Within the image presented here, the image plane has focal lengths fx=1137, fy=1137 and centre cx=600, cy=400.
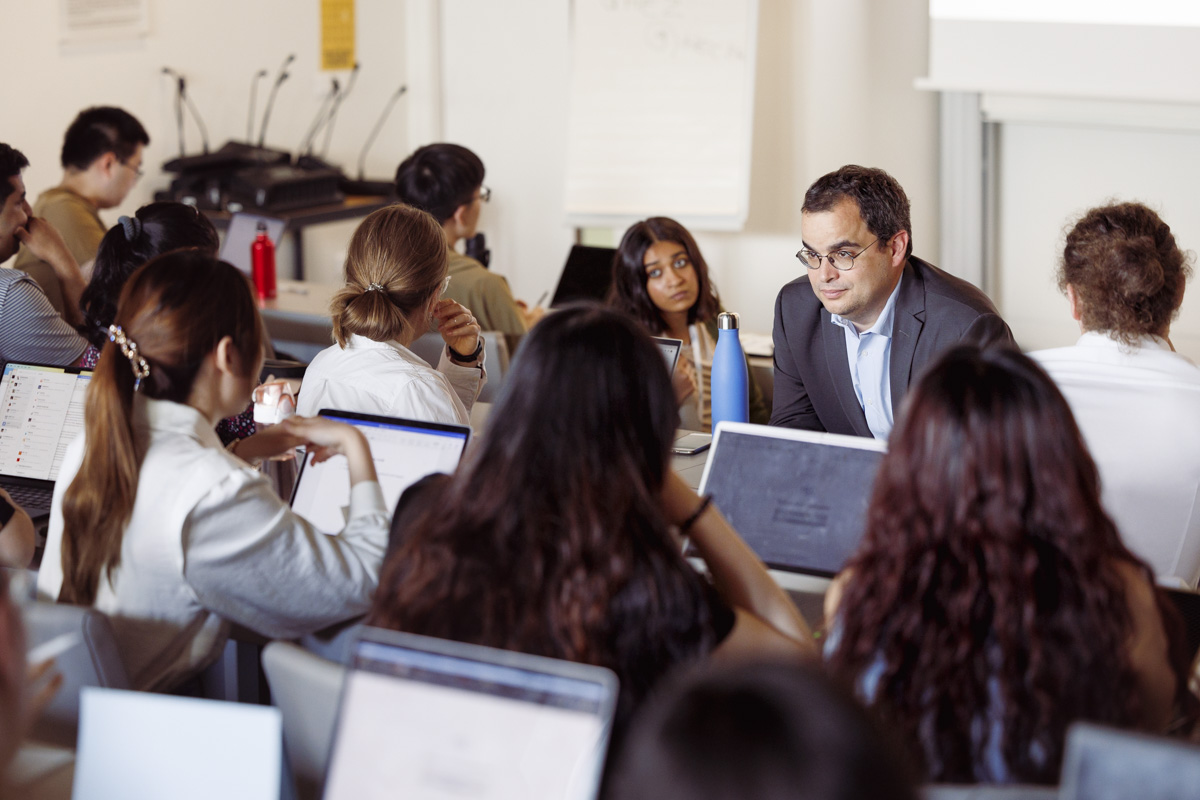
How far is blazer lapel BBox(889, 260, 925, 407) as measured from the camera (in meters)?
2.26

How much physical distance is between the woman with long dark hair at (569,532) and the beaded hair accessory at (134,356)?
514 millimetres

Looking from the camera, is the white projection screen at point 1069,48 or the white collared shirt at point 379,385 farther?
the white projection screen at point 1069,48

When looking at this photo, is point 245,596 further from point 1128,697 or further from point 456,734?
point 1128,697

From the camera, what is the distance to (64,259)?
299 centimetres

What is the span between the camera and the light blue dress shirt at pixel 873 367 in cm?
233

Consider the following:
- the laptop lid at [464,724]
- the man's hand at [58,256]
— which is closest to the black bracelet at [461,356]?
the man's hand at [58,256]

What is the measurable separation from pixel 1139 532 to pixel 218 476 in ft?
4.58

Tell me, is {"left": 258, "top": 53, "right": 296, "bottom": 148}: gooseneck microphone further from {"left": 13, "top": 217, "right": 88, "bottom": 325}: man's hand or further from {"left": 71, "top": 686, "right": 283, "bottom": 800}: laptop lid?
{"left": 71, "top": 686, "right": 283, "bottom": 800}: laptop lid

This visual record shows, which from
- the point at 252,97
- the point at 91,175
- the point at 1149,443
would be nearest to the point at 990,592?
the point at 1149,443

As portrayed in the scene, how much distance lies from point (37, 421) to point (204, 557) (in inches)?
37.1

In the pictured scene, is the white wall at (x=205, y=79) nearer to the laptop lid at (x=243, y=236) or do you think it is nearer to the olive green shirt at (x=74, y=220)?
the laptop lid at (x=243, y=236)

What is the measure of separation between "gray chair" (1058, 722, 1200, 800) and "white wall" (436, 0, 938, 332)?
4069mm

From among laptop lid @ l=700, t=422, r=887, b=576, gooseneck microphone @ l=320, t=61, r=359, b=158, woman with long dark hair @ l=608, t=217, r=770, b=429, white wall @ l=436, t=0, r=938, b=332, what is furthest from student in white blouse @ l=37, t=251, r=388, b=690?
gooseneck microphone @ l=320, t=61, r=359, b=158

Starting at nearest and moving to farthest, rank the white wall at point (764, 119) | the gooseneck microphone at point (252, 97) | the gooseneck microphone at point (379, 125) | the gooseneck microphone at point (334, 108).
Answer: the white wall at point (764, 119) → the gooseneck microphone at point (252, 97) → the gooseneck microphone at point (334, 108) → the gooseneck microphone at point (379, 125)
